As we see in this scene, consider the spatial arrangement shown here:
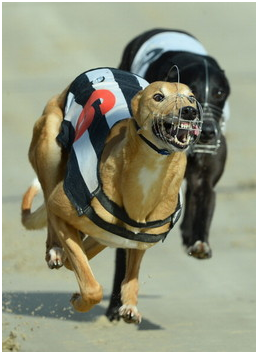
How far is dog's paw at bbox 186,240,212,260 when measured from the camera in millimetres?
6500

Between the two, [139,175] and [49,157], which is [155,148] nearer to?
[139,175]

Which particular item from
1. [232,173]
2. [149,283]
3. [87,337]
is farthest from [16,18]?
[87,337]

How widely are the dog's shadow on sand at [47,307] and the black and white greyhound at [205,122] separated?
0.69 ft

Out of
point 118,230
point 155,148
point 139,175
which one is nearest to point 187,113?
point 155,148

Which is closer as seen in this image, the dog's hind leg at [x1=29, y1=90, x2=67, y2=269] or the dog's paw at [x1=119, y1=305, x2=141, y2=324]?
the dog's paw at [x1=119, y1=305, x2=141, y2=324]

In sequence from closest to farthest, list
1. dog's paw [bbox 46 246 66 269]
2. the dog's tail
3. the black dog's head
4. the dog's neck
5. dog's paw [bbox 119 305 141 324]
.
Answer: the dog's neck < dog's paw [bbox 119 305 141 324] < dog's paw [bbox 46 246 66 269] < the dog's tail < the black dog's head

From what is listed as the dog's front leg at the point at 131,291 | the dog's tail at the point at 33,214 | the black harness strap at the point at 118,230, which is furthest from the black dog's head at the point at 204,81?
the black harness strap at the point at 118,230

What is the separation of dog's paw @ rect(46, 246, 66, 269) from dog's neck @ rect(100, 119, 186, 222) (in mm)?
495

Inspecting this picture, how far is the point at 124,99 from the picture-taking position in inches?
195

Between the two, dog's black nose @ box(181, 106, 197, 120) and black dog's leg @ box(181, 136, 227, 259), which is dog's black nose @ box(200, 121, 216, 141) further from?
dog's black nose @ box(181, 106, 197, 120)

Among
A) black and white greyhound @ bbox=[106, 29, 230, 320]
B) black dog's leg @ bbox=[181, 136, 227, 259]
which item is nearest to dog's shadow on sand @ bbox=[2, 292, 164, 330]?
black and white greyhound @ bbox=[106, 29, 230, 320]

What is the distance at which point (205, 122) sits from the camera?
6336 mm

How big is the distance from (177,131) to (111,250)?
4.61m

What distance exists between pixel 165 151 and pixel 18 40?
1143 centimetres
